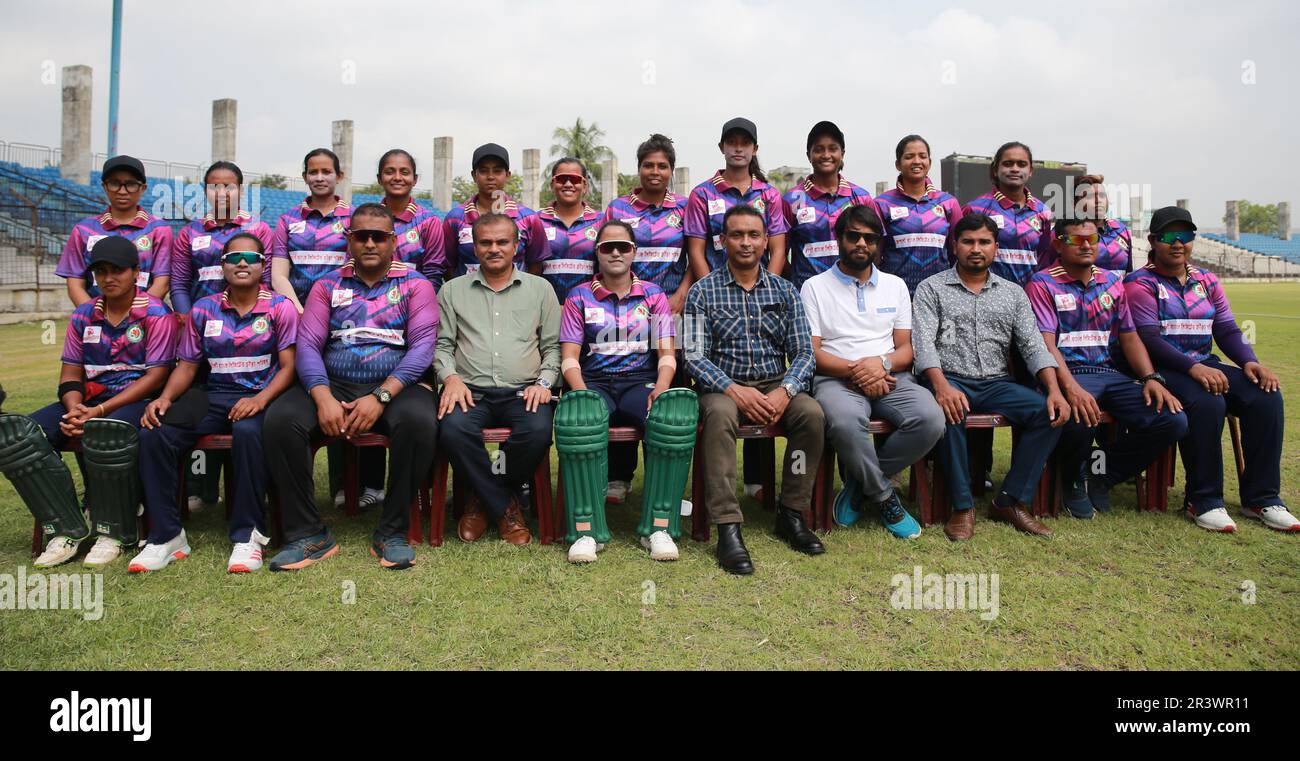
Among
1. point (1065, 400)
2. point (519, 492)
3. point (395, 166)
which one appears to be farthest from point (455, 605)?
point (1065, 400)

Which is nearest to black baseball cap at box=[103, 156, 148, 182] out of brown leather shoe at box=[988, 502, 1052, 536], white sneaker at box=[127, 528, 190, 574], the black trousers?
→ the black trousers

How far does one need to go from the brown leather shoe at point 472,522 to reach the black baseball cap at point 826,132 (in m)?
3.01

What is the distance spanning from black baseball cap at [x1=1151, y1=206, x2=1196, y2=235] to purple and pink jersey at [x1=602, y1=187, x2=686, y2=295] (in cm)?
288

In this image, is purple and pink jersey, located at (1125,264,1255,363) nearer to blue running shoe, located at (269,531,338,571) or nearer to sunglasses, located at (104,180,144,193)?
blue running shoe, located at (269,531,338,571)

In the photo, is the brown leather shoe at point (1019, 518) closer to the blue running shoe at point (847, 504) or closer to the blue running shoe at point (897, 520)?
the blue running shoe at point (897, 520)

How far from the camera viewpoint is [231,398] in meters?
4.34

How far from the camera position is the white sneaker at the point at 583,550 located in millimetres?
3936

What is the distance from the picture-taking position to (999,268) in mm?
5230

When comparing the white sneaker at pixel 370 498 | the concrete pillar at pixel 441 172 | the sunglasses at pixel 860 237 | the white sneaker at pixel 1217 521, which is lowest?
the white sneaker at pixel 370 498

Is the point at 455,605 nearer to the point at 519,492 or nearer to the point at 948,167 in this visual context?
the point at 519,492

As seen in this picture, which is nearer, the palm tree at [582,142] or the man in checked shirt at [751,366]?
the man in checked shirt at [751,366]

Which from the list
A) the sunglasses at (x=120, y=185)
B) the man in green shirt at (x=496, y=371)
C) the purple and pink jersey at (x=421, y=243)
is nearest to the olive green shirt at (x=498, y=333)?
the man in green shirt at (x=496, y=371)

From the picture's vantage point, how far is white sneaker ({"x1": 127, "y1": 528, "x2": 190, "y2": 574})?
3811 millimetres
